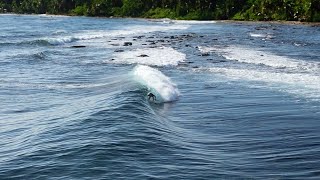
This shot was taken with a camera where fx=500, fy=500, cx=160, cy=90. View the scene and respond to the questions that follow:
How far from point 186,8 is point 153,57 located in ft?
300

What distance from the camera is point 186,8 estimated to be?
126062 mm

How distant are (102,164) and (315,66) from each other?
2163cm

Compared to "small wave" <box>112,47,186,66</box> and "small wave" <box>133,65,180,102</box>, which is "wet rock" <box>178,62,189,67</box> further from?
"small wave" <box>133,65,180,102</box>

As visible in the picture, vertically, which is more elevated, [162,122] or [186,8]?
[186,8]

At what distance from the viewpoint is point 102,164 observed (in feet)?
34.3

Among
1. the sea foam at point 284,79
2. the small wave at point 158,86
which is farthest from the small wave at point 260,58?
the small wave at point 158,86

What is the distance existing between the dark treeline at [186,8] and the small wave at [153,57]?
57.1m

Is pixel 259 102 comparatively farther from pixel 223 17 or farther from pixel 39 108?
pixel 223 17

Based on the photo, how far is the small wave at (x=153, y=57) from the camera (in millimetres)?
33438

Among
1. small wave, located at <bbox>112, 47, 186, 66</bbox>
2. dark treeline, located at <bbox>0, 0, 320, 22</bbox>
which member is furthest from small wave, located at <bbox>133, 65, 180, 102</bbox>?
dark treeline, located at <bbox>0, 0, 320, 22</bbox>

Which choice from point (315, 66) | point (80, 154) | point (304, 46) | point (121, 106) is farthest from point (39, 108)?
point (304, 46)

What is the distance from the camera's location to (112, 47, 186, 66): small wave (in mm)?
33438

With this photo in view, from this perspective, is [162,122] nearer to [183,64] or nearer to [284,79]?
[284,79]

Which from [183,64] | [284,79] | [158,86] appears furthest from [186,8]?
[158,86]
